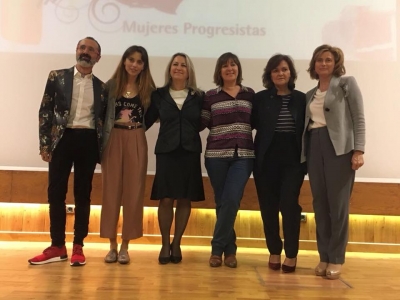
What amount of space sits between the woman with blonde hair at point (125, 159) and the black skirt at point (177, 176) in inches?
4.7

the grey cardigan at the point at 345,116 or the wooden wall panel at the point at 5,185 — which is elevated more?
the grey cardigan at the point at 345,116

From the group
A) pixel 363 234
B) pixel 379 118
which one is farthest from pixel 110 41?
pixel 363 234

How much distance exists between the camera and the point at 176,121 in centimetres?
231

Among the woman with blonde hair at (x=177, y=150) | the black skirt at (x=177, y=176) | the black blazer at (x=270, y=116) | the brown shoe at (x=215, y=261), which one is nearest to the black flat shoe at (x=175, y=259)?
the woman with blonde hair at (x=177, y=150)

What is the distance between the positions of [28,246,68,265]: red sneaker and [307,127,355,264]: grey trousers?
155 cm

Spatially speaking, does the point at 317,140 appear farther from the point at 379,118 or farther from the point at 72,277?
the point at 72,277

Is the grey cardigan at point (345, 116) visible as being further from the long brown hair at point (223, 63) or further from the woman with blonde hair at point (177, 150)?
the woman with blonde hair at point (177, 150)

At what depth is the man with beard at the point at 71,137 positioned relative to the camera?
222 cm

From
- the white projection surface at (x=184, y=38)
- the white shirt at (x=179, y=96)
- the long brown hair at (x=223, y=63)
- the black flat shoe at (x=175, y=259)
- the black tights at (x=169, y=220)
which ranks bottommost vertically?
the black flat shoe at (x=175, y=259)

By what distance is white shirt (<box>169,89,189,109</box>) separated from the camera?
2.35m

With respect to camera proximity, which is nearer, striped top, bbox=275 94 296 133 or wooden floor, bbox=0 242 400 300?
wooden floor, bbox=0 242 400 300

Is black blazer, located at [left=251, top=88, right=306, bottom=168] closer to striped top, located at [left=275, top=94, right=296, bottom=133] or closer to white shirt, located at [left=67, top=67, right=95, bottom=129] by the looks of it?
striped top, located at [left=275, top=94, right=296, bottom=133]

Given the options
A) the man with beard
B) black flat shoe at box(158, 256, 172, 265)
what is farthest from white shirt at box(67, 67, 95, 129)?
black flat shoe at box(158, 256, 172, 265)

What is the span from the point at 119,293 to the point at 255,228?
1.66 metres
